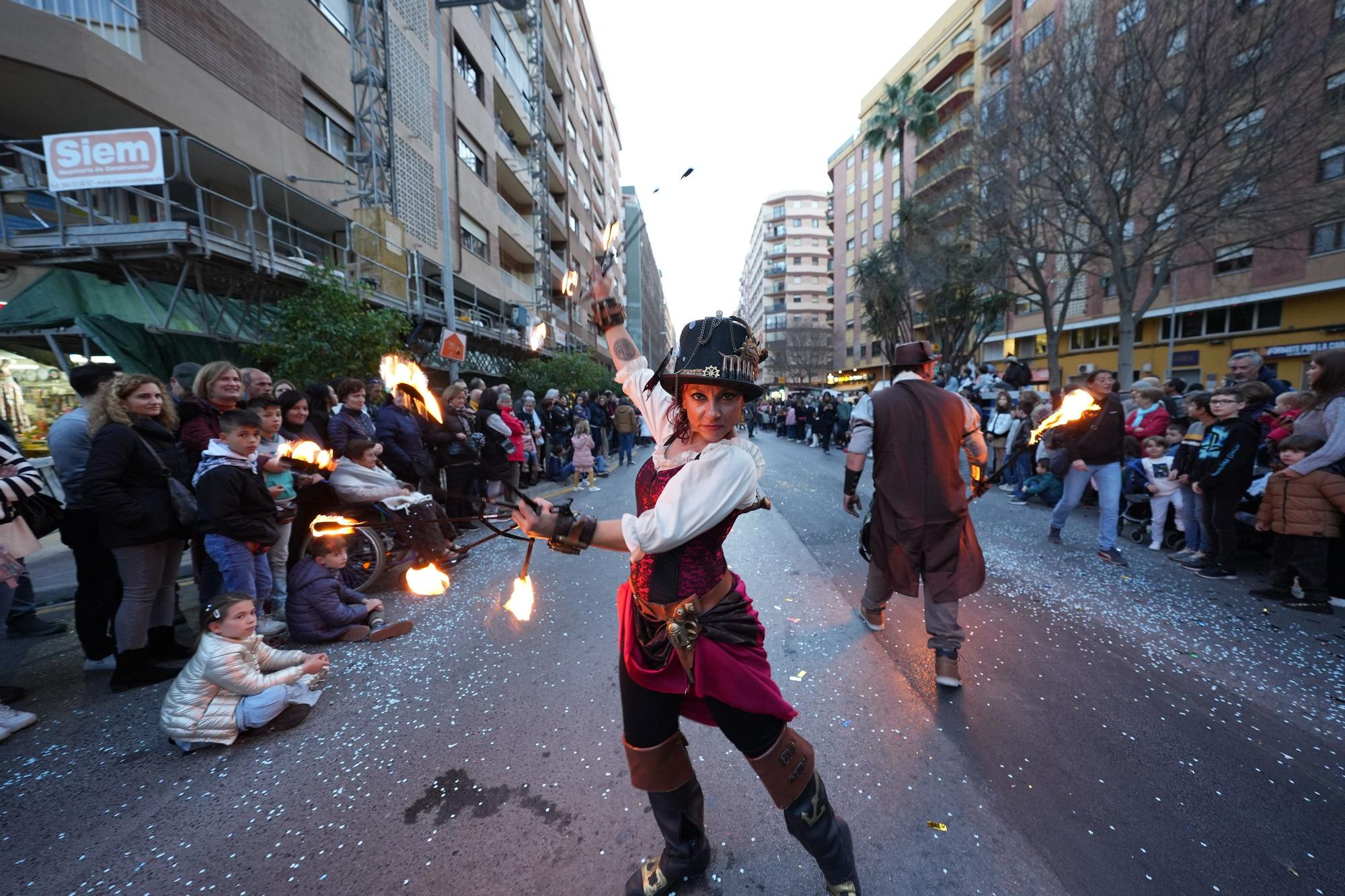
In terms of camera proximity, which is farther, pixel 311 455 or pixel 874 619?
pixel 874 619

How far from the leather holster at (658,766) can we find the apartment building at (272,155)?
1760 mm

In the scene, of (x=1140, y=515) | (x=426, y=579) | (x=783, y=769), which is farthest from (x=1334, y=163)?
(x=426, y=579)

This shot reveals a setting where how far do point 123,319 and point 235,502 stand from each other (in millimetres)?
6647

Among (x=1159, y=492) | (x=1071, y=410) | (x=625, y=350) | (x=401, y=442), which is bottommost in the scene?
(x=1159, y=492)

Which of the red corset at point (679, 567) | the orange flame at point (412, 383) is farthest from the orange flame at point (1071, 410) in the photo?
the orange flame at point (412, 383)

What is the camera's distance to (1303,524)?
4.39m

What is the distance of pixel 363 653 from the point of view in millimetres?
3877

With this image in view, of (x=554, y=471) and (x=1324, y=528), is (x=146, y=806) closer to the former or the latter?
(x=1324, y=528)

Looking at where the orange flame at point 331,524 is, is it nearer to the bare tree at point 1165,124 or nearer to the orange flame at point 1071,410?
the orange flame at point 1071,410

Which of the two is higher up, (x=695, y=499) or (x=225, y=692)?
(x=695, y=499)

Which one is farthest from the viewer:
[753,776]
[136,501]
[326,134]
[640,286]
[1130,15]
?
[640,286]

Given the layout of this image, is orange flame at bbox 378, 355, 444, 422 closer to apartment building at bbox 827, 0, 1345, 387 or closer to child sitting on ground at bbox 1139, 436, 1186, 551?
child sitting on ground at bbox 1139, 436, 1186, 551

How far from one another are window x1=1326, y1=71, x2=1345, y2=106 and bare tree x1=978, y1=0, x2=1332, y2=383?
0.20 m

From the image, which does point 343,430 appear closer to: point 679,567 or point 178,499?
point 178,499
